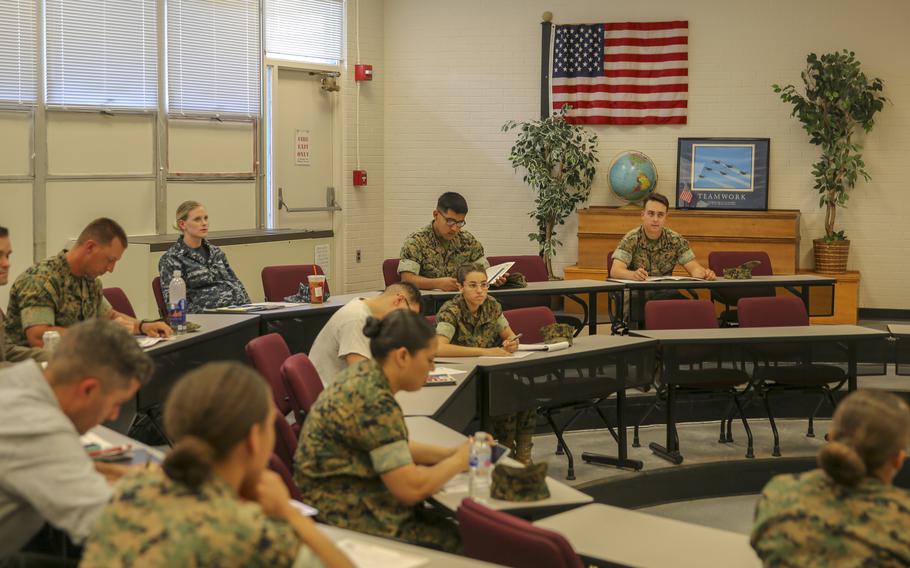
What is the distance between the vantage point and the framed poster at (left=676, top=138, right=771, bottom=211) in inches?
413

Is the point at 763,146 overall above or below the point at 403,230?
above

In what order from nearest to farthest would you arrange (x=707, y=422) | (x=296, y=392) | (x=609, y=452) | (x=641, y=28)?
(x=296, y=392) < (x=609, y=452) < (x=707, y=422) < (x=641, y=28)

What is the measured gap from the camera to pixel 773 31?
10.4m

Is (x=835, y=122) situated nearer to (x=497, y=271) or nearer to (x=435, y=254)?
(x=497, y=271)

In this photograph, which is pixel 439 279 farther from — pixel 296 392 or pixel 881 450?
pixel 881 450

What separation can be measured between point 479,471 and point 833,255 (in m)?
7.71

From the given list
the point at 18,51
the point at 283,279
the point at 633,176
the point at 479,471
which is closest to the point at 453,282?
the point at 283,279

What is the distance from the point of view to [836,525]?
228 centimetres

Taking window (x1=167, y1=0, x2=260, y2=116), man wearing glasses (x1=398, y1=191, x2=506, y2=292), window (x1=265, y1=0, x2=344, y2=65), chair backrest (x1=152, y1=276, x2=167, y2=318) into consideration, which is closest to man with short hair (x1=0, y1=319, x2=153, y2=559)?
chair backrest (x1=152, y1=276, x2=167, y2=318)

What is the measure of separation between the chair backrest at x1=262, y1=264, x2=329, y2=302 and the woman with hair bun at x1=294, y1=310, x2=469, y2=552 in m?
3.96

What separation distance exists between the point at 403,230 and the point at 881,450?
9434 millimetres

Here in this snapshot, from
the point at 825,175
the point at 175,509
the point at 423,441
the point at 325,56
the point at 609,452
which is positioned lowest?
the point at 609,452

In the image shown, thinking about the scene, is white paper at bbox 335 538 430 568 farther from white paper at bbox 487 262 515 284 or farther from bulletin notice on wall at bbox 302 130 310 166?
bulletin notice on wall at bbox 302 130 310 166

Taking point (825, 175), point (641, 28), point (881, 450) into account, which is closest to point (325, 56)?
point (641, 28)
